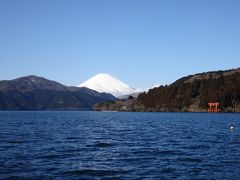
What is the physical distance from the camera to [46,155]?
44.2m


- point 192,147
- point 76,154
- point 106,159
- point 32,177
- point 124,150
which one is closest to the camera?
point 32,177

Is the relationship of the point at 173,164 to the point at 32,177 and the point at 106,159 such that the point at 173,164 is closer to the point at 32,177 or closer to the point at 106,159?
the point at 106,159

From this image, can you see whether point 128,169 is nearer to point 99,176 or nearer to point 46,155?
point 99,176

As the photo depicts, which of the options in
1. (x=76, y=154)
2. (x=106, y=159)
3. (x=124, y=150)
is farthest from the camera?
(x=124, y=150)

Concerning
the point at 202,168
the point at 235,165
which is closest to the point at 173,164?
the point at 202,168

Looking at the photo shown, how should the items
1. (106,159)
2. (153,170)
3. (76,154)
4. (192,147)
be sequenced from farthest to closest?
(192,147)
(76,154)
(106,159)
(153,170)

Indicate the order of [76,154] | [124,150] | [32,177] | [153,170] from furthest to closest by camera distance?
1. [124,150]
2. [76,154]
3. [153,170]
4. [32,177]

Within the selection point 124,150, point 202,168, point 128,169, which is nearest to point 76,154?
point 124,150

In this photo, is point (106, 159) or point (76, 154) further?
point (76, 154)

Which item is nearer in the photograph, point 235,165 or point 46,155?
point 235,165

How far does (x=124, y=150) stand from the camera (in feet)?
164

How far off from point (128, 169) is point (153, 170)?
7.31 feet

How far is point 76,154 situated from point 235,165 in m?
17.2

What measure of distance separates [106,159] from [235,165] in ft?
41.9
